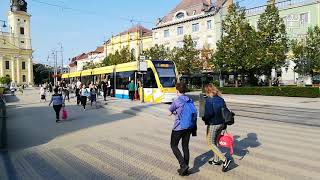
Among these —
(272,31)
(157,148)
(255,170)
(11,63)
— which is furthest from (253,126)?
(11,63)

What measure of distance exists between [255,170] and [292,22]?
50.1m

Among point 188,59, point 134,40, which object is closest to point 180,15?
point 134,40

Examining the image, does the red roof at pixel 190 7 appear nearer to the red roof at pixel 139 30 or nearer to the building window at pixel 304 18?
the red roof at pixel 139 30

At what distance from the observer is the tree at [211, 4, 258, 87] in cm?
4359

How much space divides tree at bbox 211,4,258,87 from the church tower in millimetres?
92302

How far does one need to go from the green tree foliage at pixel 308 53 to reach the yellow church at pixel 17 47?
9709 centimetres

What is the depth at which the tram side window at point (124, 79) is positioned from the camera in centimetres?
3031

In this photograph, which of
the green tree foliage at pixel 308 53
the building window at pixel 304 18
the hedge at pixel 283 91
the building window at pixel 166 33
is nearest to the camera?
the hedge at pixel 283 91

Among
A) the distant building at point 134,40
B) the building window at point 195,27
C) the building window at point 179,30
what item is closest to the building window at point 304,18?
the building window at point 195,27

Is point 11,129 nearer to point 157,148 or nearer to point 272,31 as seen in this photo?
point 157,148

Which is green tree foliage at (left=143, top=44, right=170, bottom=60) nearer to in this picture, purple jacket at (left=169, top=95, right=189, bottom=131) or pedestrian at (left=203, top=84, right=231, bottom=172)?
pedestrian at (left=203, top=84, right=231, bottom=172)

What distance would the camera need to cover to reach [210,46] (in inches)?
2635

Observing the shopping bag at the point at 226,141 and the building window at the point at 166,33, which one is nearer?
the shopping bag at the point at 226,141

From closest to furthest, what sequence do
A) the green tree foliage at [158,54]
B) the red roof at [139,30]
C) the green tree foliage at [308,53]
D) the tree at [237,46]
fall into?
the tree at [237,46], the green tree foliage at [308,53], the green tree foliage at [158,54], the red roof at [139,30]
